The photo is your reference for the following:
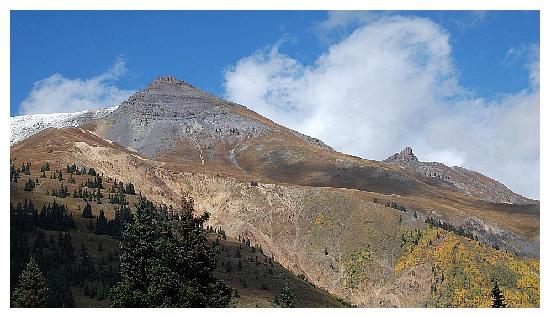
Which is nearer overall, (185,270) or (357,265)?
(185,270)

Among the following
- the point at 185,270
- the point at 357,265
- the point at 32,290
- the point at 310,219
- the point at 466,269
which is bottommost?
the point at 357,265

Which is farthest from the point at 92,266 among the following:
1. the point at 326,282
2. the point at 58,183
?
the point at 326,282

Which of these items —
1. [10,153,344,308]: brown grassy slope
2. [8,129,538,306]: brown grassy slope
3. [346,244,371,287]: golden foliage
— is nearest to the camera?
[10,153,344,308]: brown grassy slope

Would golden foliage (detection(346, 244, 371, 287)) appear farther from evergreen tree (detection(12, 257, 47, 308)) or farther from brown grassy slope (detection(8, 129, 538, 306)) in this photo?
evergreen tree (detection(12, 257, 47, 308))

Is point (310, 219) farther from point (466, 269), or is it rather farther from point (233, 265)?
point (233, 265)

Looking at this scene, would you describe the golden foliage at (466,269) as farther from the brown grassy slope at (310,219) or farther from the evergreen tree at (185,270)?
the evergreen tree at (185,270)

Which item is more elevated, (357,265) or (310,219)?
(310,219)

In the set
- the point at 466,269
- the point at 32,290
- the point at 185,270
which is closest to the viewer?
the point at 185,270

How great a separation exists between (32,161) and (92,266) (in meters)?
76.6

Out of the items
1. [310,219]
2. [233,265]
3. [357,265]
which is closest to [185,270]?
[233,265]

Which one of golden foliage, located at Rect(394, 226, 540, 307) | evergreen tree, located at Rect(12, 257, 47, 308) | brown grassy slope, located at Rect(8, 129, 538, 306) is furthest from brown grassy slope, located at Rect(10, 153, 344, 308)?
evergreen tree, located at Rect(12, 257, 47, 308)

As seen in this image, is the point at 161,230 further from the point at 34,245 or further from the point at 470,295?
the point at 470,295

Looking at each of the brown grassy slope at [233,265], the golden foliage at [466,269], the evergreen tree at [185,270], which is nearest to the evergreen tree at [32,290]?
the evergreen tree at [185,270]

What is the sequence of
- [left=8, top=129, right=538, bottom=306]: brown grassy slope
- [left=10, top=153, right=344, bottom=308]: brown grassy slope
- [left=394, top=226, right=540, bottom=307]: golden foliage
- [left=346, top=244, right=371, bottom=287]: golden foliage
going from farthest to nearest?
[left=8, top=129, right=538, bottom=306]: brown grassy slope → [left=346, top=244, right=371, bottom=287]: golden foliage → [left=394, top=226, right=540, bottom=307]: golden foliage → [left=10, top=153, right=344, bottom=308]: brown grassy slope
